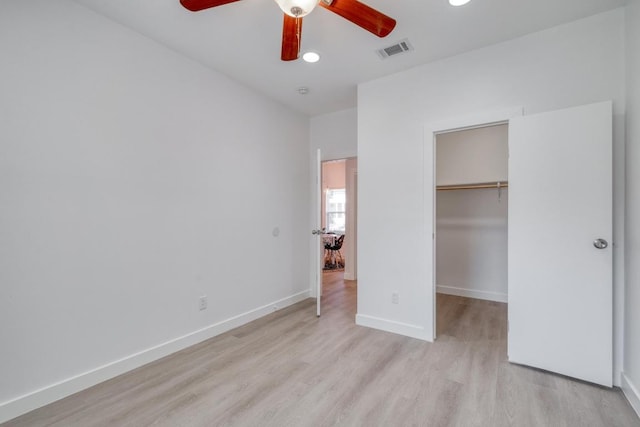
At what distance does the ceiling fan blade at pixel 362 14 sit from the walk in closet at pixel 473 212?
2.66 meters

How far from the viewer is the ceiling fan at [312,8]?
155 centimetres

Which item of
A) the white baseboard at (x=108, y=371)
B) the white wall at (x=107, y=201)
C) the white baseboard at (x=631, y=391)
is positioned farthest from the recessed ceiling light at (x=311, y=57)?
the white baseboard at (x=631, y=391)

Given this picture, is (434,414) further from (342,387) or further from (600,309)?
(600,309)

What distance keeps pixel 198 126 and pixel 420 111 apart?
7.40ft

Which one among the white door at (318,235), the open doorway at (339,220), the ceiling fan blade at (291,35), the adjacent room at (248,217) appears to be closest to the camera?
the ceiling fan blade at (291,35)

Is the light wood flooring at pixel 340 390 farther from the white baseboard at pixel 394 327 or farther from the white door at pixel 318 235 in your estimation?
the white door at pixel 318 235

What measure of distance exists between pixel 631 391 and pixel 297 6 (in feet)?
10.3

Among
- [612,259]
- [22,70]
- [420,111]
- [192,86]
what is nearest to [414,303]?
[612,259]

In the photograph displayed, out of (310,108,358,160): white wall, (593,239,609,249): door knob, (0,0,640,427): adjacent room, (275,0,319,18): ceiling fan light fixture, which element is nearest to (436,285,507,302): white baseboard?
(0,0,640,427): adjacent room

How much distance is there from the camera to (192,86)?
9.48 ft

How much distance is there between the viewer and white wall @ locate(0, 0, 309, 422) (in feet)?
6.14

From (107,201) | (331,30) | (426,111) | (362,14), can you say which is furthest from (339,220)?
(362,14)

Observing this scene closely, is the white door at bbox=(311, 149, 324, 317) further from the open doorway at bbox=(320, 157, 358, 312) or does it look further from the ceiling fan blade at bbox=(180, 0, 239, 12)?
the ceiling fan blade at bbox=(180, 0, 239, 12)

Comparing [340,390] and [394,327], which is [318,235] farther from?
[340,390]
